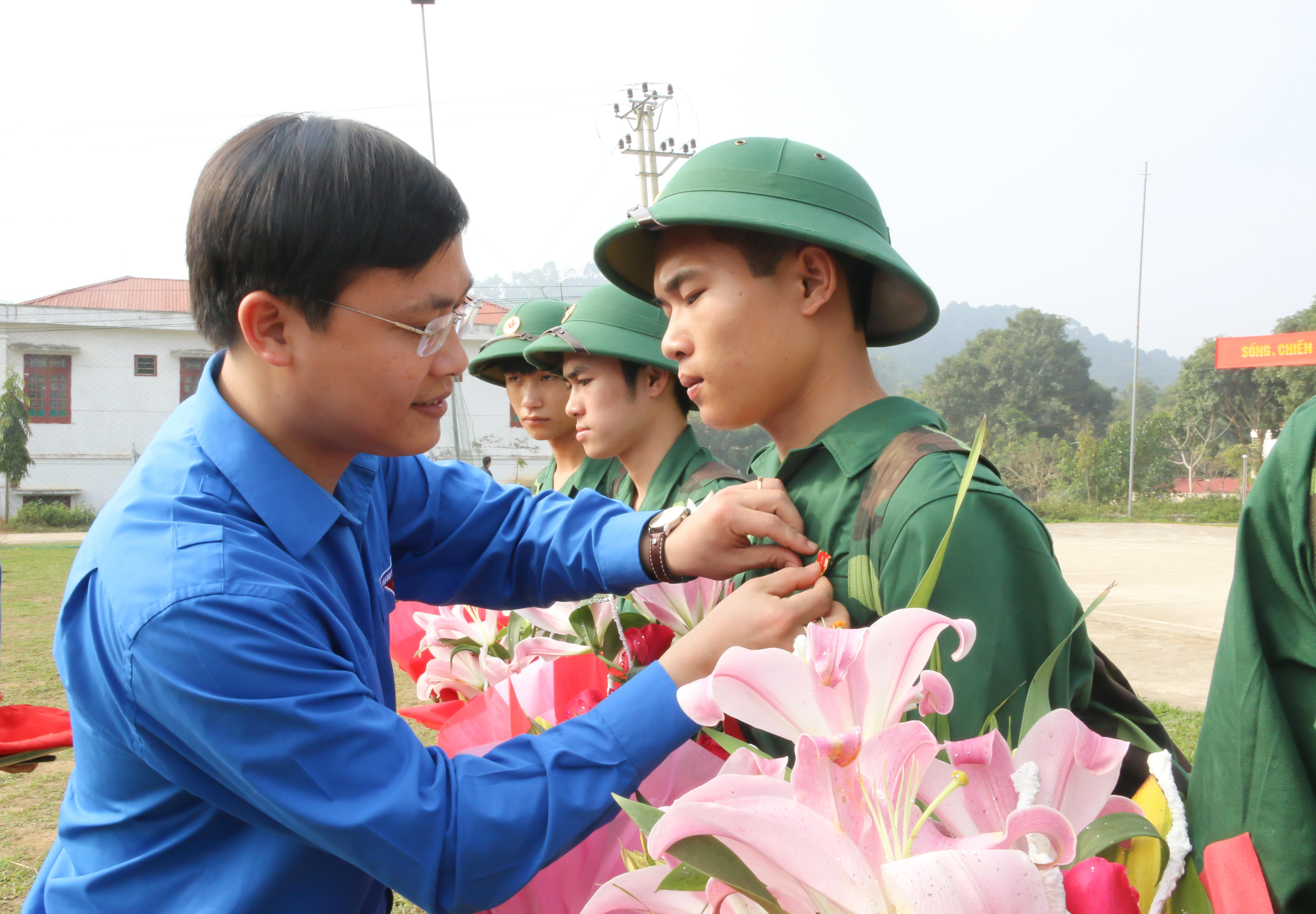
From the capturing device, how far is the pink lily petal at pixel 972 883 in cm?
53

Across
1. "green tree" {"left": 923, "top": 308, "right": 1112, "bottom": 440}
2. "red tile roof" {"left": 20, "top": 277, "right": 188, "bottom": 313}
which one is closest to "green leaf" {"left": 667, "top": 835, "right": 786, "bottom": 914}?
"red tile roof" {"left": 20, "top": 277, "right": 188, "bottom": 313}

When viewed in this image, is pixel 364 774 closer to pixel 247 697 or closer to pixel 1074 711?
pixel 247 697

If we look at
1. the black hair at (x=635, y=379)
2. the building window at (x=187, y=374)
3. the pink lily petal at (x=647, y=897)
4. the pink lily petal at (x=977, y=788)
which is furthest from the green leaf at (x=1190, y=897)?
the building window at (x=187, y=374)

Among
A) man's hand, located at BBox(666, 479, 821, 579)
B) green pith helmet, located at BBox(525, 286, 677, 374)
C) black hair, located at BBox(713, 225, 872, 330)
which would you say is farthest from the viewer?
green pith helmet, located at BBox(525, 286, 677, 374)

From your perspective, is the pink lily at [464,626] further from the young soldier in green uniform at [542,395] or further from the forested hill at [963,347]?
the forested hill at [963,347]

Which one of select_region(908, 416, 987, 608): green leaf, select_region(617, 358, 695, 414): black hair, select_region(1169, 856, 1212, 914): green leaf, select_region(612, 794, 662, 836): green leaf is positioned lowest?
select_region(1169, 856, 1212, 914): green leaf

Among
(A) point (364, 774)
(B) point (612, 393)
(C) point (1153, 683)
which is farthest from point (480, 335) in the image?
(A) point (364, 774)

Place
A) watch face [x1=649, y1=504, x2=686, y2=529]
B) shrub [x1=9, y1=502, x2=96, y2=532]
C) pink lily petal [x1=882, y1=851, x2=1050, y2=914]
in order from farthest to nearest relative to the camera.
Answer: shrub [x1=9, y1=502, x2=96, y2=532]
watch face [x1=649, y1=504, x2=686, y2=529]
pink lily petal [x1=882, y1=851, x2=1050, y2=914]

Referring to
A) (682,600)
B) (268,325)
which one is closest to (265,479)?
(268,325)

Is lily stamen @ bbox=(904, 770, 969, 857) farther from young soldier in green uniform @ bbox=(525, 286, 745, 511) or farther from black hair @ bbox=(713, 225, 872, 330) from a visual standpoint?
young soldier in green uniform @ bbox=(525, 286, 745, 511)

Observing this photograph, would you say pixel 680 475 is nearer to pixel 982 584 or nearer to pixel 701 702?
pixel 982 584

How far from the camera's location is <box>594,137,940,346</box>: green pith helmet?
152 cm

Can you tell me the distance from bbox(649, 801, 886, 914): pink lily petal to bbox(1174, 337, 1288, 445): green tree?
39105 mm

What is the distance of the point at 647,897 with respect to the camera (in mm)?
733
